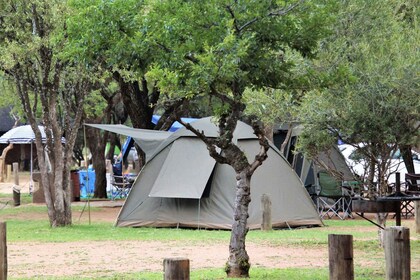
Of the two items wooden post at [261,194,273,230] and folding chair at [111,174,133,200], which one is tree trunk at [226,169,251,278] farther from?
folding chair at [111,174,133,200]

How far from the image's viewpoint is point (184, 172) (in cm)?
2083

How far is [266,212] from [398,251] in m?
12.7

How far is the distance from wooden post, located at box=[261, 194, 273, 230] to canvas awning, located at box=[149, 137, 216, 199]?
1564mm

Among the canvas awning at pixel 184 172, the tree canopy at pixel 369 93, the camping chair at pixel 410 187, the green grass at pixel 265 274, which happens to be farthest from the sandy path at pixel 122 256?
the camping chair at pixel 410 187

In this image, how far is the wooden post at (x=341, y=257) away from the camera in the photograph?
7.68 metres

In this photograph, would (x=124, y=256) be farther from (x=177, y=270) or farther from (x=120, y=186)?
(x=120, y=186)

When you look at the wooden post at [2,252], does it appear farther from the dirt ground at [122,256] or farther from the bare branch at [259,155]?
the bare branch at [259,155]

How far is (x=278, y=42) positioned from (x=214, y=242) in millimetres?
6574

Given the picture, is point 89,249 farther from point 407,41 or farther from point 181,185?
point 407,41

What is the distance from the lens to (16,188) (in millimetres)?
Result: 28766

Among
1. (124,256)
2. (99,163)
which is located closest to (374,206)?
(124,256)

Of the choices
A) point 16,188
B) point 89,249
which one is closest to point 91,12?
point 89,249

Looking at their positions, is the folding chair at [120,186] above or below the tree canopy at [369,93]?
below

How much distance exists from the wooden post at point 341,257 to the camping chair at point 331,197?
15.8 m
